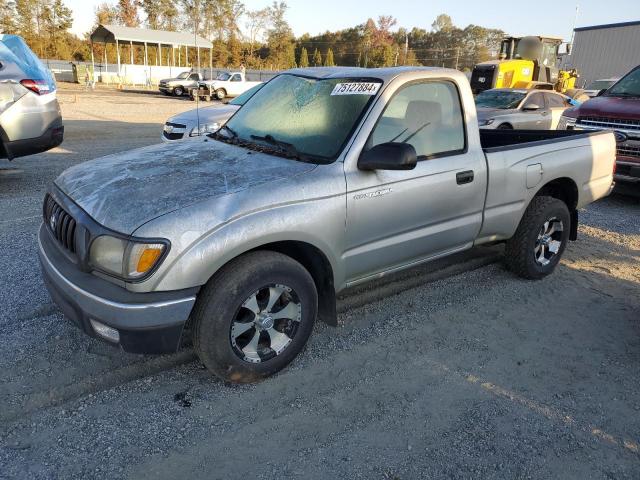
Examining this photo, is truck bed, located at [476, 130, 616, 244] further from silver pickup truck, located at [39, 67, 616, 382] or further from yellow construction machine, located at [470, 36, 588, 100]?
yellow construction machine, located at [470, 36, 588, 100]

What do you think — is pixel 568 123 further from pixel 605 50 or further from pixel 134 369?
pixel 605 50

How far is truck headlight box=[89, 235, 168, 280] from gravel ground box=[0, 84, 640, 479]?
32.4 inches

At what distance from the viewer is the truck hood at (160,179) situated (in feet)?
8.95

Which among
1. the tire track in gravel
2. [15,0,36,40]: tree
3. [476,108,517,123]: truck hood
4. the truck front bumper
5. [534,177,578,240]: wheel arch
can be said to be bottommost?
the tire track in gravel

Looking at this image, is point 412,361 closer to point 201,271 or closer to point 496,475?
point 496,475

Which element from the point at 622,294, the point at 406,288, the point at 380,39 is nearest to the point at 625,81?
the point at 622,294

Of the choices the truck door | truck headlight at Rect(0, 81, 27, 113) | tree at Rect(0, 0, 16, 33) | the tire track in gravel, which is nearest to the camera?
the tire track in gravel

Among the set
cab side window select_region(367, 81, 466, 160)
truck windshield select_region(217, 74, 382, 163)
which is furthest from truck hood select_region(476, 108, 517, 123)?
truck windshield select_region(217, 74, 382, 163)

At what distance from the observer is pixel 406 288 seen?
14.8 ft

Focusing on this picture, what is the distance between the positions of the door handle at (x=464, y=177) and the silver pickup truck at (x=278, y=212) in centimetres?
1

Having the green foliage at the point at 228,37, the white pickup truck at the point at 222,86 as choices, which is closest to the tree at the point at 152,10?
the green foliage at the point at 228,37

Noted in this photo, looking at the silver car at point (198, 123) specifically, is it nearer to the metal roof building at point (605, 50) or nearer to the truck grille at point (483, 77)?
the truck grille at point (483, 77)

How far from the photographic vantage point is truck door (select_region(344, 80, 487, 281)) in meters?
3.33

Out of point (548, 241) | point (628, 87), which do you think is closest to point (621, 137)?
point (628, 87)
